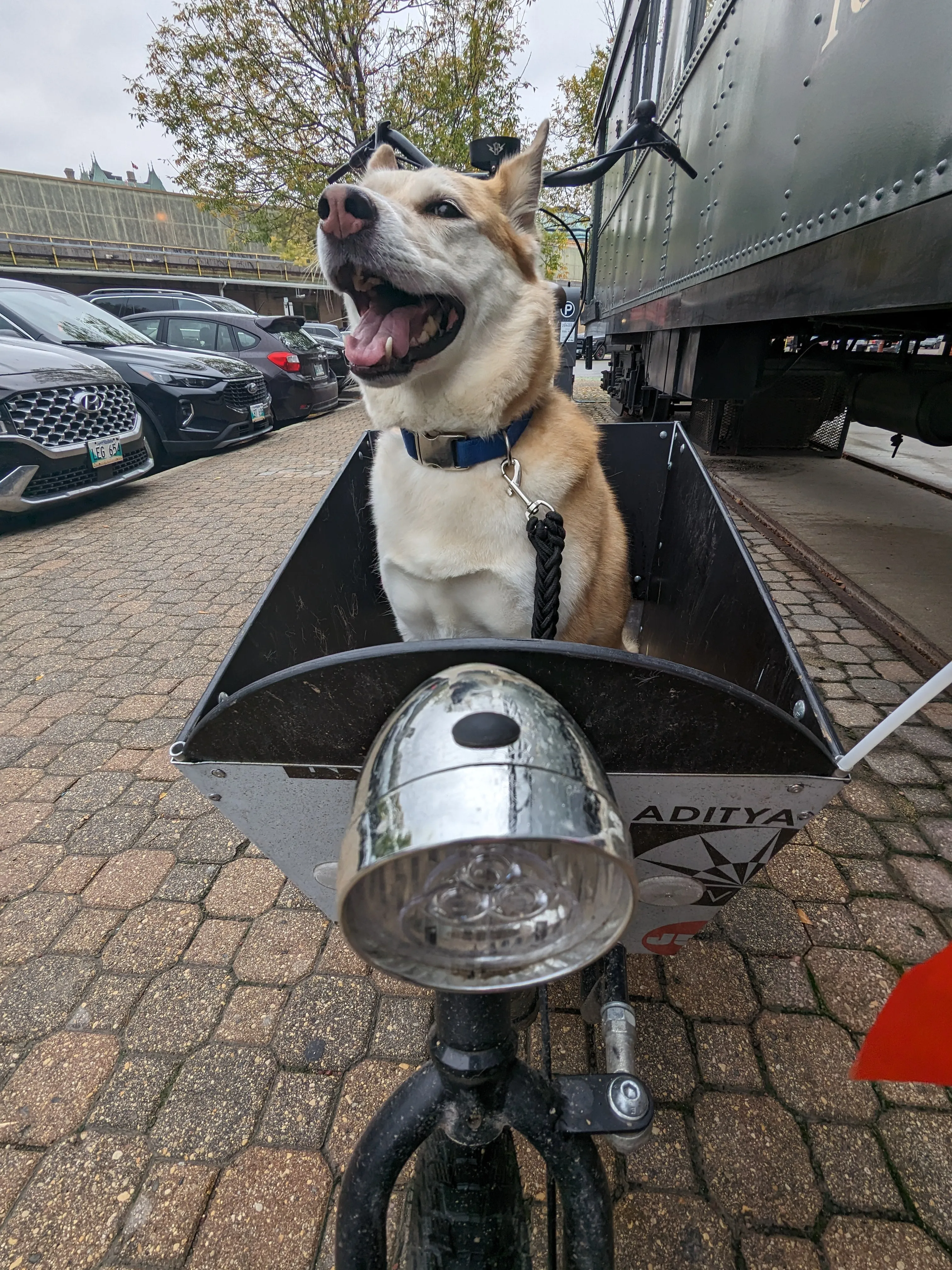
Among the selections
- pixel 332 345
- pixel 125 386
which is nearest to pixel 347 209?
pixel 125 386

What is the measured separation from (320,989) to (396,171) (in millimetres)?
2447

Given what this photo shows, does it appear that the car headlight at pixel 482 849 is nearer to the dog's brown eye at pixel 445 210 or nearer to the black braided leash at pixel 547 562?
the black braided leash at pixel 547 562

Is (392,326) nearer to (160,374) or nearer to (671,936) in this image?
(671,936)

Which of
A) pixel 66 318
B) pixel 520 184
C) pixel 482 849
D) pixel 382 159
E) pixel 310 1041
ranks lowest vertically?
pixel 310 1041

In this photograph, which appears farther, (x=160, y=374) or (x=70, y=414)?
(x=160, y=374)

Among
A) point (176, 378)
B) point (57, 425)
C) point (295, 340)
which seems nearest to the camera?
point (57, 425)

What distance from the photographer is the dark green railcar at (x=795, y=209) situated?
67.5 inches

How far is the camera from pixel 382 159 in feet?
6.96

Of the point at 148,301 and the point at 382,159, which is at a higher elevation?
the point at 148,301

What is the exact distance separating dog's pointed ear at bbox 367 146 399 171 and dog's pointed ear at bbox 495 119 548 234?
41 centimetres

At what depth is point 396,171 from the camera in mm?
1943

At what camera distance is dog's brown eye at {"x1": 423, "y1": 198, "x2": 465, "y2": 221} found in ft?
5.72

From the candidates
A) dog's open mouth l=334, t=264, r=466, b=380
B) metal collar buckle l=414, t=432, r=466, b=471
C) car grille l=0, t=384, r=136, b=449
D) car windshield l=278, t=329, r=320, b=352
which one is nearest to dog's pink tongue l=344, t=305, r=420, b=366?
dog's open mouth l=334, t=264, r=466, b=380

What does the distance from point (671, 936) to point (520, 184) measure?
2116mm
